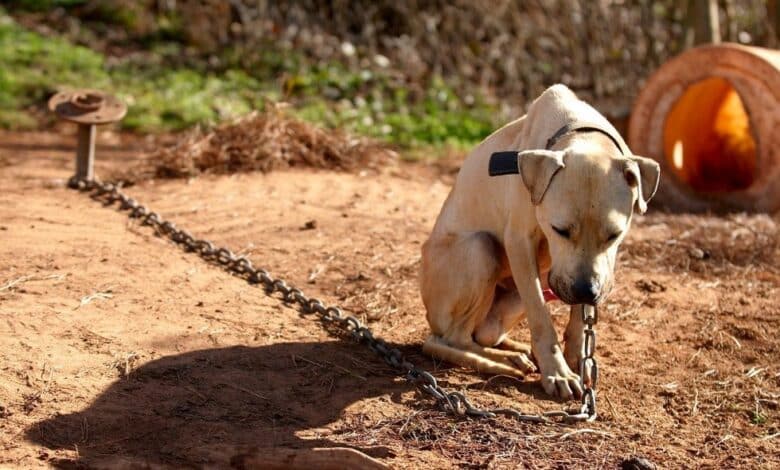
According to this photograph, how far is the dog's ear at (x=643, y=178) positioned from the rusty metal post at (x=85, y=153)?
16.7 feet

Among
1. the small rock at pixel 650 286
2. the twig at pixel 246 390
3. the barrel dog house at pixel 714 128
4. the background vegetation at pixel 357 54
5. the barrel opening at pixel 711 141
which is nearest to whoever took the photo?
the twig at pixel 246 390

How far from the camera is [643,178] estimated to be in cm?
480

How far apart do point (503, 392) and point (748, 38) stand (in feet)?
27.7

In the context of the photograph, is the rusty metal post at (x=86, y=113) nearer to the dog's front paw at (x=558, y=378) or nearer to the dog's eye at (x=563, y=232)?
the dog's front paw at (x=558, y=378)

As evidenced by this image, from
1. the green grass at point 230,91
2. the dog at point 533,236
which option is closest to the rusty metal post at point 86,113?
the green grass at point 230,91

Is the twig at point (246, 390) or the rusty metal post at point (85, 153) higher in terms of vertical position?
the rusty metal post at point (85, 153)

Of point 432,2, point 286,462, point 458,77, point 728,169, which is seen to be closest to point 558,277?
point 286,462

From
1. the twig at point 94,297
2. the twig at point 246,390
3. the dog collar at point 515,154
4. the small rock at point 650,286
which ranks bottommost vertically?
the twig at point 246,390

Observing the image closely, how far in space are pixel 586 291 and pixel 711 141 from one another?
604 centimetres

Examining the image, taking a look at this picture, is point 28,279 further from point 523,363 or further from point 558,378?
point 558,378

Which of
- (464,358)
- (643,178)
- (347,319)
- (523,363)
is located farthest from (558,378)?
(347,319)

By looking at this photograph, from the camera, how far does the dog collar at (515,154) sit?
4.91 m

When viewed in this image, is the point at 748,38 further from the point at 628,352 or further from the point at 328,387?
the point at 328,387

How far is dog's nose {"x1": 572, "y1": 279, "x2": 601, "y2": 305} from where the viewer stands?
4609 millimetres
